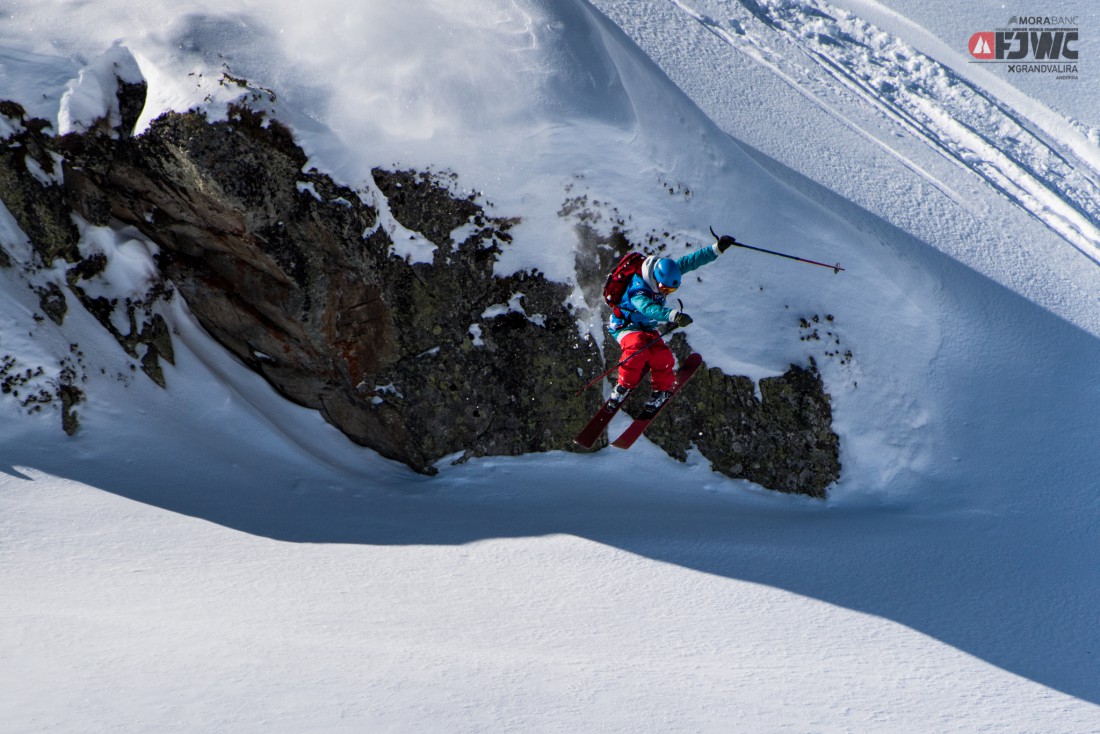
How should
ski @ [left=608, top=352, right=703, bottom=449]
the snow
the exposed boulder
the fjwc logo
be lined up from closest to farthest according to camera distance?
the snow → ski @ [left=608, top=352, right=703, bottom=449] → the exposed boulder → the fjwc logo

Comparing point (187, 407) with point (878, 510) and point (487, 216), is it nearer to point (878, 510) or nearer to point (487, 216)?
point (487, 216)

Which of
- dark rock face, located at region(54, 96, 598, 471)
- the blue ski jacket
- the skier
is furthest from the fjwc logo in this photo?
dark rock face, located at region(54, 96, 598, 471)

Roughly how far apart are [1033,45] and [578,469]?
1346 cm

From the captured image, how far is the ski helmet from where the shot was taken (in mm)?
8219

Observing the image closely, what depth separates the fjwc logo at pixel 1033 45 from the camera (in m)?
16.2

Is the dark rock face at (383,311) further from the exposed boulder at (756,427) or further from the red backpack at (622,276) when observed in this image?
the red backpack at (622,276)

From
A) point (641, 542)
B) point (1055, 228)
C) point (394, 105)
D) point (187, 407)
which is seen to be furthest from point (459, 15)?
point (1055, 228)

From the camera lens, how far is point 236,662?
5.87 meters

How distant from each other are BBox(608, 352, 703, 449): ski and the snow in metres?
0.71

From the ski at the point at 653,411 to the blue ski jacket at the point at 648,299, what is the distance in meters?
0.73

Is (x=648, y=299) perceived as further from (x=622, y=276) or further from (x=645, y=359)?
(x=645, y=359)

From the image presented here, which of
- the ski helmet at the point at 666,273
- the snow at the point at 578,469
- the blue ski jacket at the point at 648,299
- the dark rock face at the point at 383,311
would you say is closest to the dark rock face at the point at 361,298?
the dark rock face at the point at 383,311

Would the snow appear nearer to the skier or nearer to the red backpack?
the skier

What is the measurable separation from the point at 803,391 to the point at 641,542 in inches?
113
